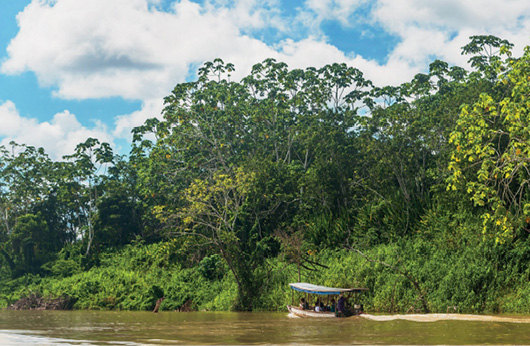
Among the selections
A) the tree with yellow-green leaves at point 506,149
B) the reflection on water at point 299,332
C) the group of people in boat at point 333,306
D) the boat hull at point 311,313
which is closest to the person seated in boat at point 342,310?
the group of people in boat at point 333,306

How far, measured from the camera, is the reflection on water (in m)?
14.7

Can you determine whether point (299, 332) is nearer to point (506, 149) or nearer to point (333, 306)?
point (333, 306)

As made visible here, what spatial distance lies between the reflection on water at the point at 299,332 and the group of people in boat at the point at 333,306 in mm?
531

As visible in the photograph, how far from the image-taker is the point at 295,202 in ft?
114

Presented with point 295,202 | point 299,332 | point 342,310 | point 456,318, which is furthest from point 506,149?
point 295,202

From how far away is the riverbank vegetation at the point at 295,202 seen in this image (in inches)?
877

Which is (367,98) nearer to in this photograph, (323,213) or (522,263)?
(323,213)

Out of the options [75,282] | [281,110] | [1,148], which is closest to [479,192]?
[281,110]

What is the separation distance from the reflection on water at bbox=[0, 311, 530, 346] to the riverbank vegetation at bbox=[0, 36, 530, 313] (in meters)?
3.59

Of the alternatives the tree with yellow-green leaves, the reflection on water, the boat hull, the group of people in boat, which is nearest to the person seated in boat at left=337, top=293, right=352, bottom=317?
the group of people in boat

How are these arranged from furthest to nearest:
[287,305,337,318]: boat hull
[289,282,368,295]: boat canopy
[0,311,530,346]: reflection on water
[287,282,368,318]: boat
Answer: [287,305,337,318]: boat hull < [287,282,368,318]: boat < [289,282,368,295]: boat canopy < [0,311,530,346]: reflection on water

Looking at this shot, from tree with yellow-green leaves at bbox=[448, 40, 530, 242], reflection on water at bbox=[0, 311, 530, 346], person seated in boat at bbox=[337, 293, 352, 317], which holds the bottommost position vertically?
reflection on water at bbox=[0, 311, 530, 346]

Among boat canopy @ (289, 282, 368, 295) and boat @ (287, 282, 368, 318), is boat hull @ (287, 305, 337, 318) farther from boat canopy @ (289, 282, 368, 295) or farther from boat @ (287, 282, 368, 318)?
boat canopy @ (289, 282, 368, 295)

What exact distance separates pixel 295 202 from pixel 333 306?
12.7 meters
